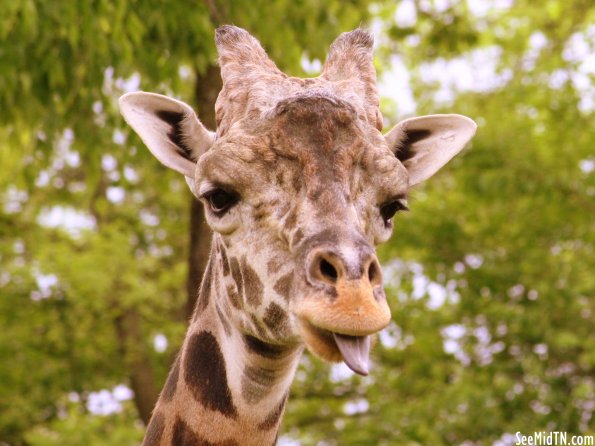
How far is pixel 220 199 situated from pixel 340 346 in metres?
0.89

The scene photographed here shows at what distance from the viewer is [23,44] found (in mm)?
8688

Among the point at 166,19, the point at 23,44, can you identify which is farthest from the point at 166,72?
the point at 23,44

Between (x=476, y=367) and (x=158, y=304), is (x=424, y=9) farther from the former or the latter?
(x=158, y=304)

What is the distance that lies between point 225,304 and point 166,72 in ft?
15.2

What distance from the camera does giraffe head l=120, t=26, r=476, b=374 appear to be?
12.0 ft

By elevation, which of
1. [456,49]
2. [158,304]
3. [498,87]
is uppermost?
[498,87]

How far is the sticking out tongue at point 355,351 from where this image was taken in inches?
144

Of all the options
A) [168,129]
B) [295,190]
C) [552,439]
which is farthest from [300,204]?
[552,439]

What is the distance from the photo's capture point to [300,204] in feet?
13.0

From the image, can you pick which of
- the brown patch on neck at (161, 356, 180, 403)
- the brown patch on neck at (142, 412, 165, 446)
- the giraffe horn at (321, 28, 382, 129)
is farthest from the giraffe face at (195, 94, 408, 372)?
the brown patch on neck at (142, 412, 165, 446)

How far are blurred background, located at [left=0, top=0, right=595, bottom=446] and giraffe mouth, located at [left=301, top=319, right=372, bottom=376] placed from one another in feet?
15.2

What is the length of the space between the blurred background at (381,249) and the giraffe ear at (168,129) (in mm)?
3463

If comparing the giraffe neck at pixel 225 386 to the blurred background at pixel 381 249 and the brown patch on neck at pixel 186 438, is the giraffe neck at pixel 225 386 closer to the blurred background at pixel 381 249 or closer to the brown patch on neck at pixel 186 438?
the brown patch on neck at pixel 186 438

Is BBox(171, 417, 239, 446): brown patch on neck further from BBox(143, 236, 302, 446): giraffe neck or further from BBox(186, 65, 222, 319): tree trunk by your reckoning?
BBox(186, 65, 222, 319): tree trunk
